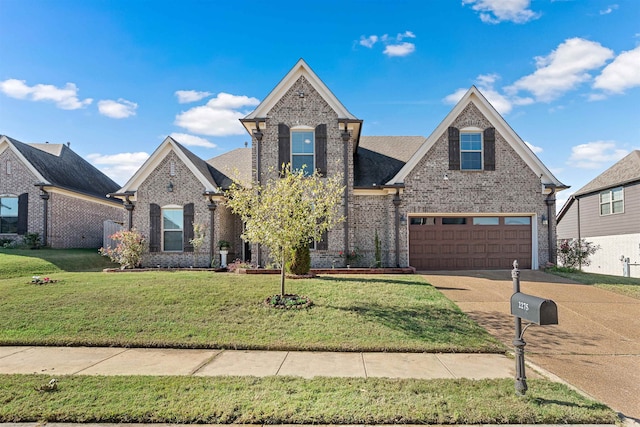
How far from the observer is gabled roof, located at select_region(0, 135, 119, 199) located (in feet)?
61.4

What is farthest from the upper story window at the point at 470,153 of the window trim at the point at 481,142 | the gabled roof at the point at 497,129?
the gabled roof at the point at 497,129

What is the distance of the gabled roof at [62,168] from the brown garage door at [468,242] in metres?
17.1

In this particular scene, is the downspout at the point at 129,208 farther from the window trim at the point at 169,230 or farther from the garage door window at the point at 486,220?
the garage door window at the point at 486,220

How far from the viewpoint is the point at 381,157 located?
1848 cm

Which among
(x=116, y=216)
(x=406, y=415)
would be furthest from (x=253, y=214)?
(x=116, y=216)

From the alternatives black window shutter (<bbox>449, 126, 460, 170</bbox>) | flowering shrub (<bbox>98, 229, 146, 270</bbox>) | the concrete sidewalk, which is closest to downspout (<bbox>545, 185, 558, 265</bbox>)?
black window shutter (<bbox>449, 126, 460, 170</bbox>)

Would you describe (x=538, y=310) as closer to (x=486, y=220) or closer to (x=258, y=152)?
(x=486, y=220)

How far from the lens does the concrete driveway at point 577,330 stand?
559cm

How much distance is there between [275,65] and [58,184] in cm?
1227

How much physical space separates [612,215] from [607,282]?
11.6 m

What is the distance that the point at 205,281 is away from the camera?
1143 cm

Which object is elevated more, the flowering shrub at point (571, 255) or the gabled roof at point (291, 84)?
the gabled roof at point (291, 84)

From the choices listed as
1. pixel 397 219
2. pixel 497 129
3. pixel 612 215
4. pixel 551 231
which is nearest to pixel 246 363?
pixel 397 219

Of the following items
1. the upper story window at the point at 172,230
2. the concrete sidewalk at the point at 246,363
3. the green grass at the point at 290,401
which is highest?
the upper story window at the point at 172,230
